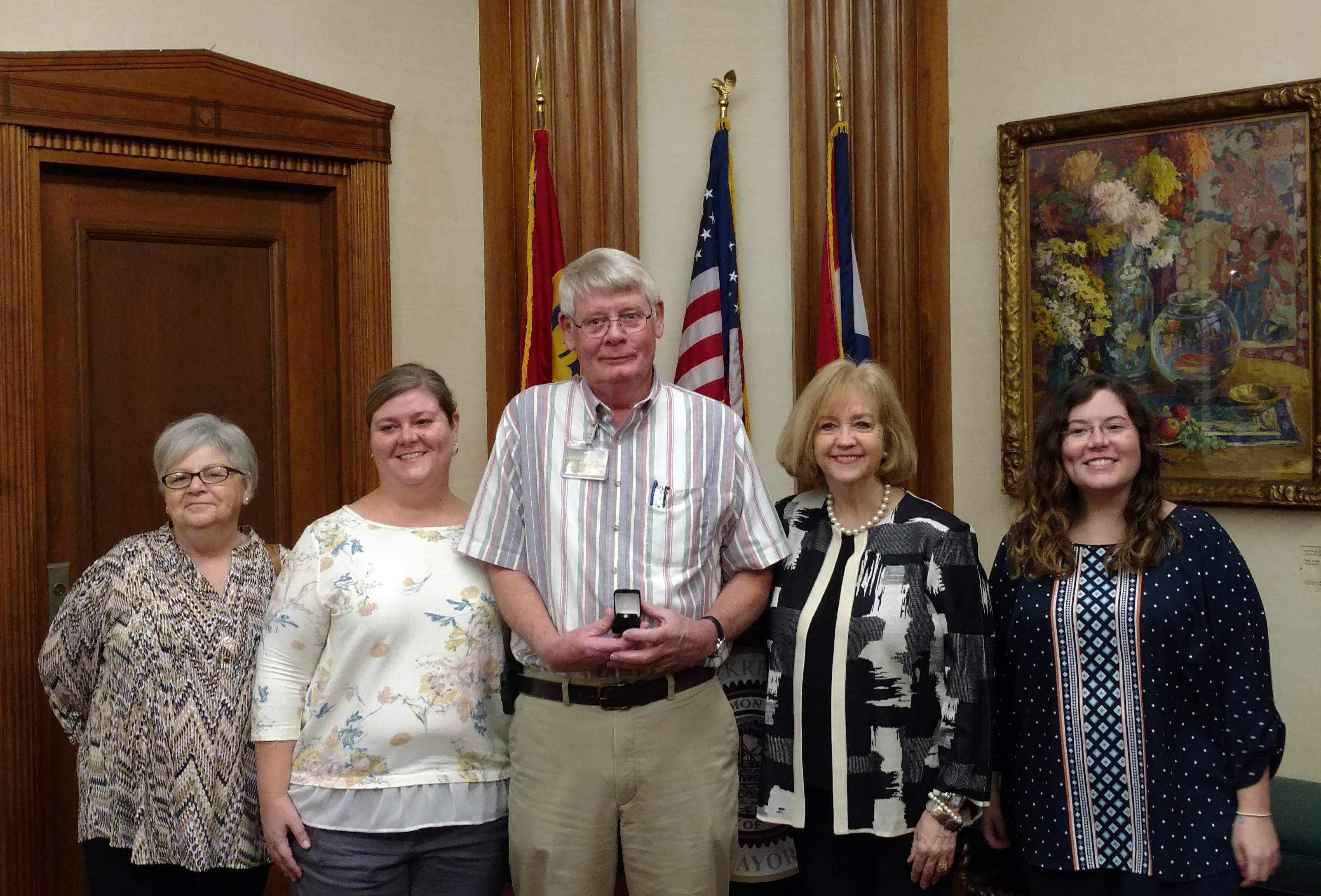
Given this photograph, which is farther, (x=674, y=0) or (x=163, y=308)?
(x=674, y=0)

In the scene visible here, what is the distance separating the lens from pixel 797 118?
11.9ft

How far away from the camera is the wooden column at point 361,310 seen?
3.48 metres

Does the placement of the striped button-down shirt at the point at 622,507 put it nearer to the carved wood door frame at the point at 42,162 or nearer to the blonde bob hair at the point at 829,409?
the blonde bob hair at the point at 829,409

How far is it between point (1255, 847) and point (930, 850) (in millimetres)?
555

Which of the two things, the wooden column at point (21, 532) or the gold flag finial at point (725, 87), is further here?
the gold flag finial at point (725, 87)

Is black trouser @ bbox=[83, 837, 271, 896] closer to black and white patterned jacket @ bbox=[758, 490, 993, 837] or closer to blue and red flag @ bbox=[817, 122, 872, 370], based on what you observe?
black and white patterned jacket @ bbox=[758, 490, 993, 837]

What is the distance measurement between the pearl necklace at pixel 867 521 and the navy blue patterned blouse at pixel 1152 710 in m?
0.32

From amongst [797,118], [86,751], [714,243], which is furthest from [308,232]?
[86,751]

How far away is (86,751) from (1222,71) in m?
3.17

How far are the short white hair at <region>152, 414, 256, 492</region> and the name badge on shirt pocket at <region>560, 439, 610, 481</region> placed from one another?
70 cm

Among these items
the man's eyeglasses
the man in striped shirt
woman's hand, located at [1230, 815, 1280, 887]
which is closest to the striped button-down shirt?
the man in striped shirt

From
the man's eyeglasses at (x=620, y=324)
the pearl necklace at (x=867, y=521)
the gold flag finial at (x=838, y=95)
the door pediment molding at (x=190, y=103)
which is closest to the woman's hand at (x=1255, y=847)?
the pearl necklace at (x=867, y=521)

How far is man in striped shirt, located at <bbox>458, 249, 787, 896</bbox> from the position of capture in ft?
6.66

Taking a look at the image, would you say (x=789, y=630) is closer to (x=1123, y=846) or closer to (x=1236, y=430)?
(x=1123, y=846)
